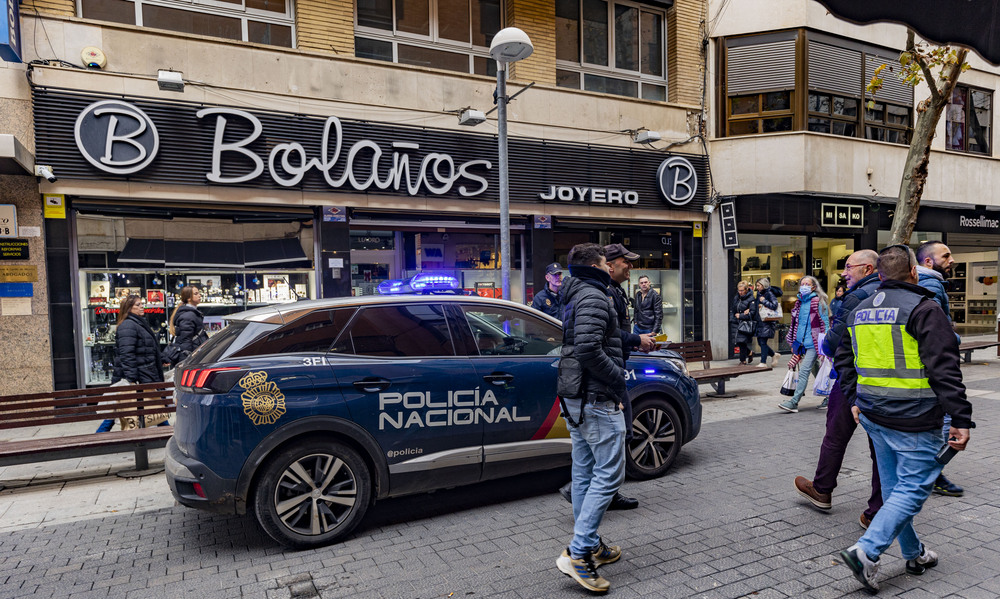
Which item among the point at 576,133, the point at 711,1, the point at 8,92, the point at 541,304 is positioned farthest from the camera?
the point at 711,1

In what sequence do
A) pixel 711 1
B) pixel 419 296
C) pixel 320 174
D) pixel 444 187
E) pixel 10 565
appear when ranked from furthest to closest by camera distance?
1. pixel 711 1
2. pixel 444 187
3. pixel 320 174
4. pixel 419 296
5. pixel 10 565

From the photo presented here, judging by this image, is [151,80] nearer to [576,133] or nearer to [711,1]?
[576,133]

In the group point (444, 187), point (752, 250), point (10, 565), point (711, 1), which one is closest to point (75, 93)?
point (444, 187)

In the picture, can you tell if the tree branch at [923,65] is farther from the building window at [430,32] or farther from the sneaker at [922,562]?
the sneaker at [922,562]

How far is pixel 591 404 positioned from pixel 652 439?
221 cm

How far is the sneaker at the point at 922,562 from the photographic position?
3.58 metres

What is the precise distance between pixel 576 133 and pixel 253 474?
1047 centimetres

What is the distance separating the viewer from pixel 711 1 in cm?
1434

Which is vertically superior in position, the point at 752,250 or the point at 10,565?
the point at 752,250

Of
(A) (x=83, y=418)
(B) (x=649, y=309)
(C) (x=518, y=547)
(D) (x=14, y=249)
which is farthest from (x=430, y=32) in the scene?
(C) (x=518, y=547)

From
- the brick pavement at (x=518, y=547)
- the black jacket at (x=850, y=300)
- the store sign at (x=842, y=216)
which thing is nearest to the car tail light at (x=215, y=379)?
the brick pavement at (x=518, y=547)

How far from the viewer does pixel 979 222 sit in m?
18.0

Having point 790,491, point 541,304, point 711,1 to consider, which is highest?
point 711,1

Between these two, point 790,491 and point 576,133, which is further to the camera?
point 576,133
